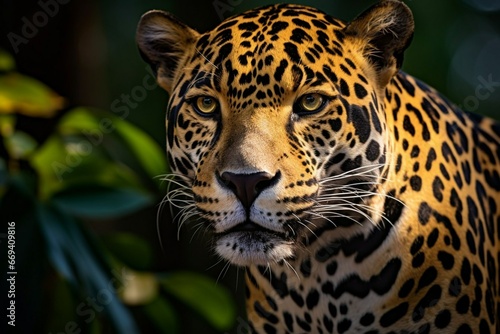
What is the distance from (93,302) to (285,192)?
218cm

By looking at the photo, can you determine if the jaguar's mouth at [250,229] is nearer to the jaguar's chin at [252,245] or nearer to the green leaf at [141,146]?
the jaguar's chin at [252,245]

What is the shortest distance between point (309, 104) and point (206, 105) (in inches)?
18.0

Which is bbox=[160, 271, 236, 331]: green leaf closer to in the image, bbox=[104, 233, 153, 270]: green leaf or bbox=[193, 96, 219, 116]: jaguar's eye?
bbox=[104, 233, 153, 270]: green leaf

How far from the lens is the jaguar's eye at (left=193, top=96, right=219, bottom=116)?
4020 mm

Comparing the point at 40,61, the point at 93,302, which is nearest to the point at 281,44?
the point at 93,302

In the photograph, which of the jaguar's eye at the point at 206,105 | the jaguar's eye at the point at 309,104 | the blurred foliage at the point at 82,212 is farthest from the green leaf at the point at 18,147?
the jaguar's eye at the point at 309,104

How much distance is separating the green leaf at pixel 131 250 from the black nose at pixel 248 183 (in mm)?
2928

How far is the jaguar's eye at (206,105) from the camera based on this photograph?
4020mm

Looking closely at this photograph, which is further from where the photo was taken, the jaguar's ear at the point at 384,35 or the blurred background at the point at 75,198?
the blurred background at the point at 75,198

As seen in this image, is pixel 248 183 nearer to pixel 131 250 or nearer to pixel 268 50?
pixel 268 50

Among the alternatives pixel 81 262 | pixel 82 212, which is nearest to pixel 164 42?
pixel 82 212

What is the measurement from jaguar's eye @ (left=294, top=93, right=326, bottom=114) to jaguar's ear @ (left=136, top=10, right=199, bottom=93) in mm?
727

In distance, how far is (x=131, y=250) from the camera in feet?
21.5

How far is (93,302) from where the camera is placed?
216 inches
